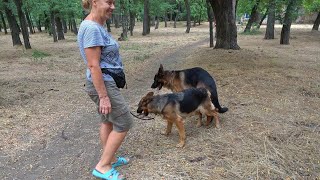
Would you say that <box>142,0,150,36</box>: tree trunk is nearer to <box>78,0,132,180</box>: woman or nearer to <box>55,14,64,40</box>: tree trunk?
<box>55,14,64,40</box>: tree trunk

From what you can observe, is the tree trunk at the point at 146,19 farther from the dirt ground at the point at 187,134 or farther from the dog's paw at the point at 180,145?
the dog's paw at the point at 180,145

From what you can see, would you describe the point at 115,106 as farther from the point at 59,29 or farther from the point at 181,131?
the point at 59,29

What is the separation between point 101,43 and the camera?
10.5 ft

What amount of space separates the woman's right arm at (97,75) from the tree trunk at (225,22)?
10630mm

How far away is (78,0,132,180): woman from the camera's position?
318cm

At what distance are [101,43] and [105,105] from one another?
0.66m

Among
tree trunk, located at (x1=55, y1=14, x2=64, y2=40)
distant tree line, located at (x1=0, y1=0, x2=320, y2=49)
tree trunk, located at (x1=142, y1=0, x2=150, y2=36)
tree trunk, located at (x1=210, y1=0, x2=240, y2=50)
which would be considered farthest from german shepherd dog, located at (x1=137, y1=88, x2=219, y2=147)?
tree trunk, located at (x1=142, y1=0, x2=150, y2=36)

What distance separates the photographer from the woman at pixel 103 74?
3184mm

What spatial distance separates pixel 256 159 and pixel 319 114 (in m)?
2.44

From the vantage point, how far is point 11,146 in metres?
5.11

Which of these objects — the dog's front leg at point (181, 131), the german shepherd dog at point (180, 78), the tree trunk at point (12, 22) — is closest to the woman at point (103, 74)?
the dog's front leg at point (181, 131)

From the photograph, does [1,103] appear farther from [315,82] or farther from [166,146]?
[315,82]

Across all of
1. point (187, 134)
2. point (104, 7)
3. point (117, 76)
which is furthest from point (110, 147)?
point (187, 134)

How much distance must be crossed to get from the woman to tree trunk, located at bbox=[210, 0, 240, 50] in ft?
34.0
